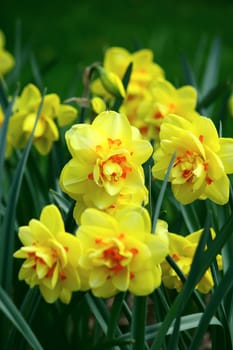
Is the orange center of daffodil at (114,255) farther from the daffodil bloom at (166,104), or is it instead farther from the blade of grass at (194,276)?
the daffodil bloom at (166,104)

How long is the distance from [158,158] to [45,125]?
0.70m

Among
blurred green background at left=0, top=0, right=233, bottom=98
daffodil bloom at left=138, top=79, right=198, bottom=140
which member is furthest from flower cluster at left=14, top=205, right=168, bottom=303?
blurred green background at left=0, top=0, right=233, bottom=98

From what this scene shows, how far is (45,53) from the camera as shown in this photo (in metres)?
5.53

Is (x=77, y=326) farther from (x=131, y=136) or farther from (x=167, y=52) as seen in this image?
(x=167, y=52)

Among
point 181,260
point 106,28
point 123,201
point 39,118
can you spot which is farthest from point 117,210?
point 106,28

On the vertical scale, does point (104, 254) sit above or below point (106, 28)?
below

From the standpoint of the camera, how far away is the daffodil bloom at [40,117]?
202 cm

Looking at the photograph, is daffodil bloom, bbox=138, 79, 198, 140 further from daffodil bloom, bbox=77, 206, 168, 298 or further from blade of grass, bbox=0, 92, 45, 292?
daffodil bloom, bbox=77, 206, 168, 298

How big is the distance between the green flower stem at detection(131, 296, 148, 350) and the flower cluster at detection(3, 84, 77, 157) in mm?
787

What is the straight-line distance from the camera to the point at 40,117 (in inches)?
79.8

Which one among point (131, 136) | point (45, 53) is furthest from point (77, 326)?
point (45, 53)

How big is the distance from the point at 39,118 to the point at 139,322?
0.85 meters

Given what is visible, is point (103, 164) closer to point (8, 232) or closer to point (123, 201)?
point (123, 201)

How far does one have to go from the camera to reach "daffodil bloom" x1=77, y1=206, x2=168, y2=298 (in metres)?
1.15
